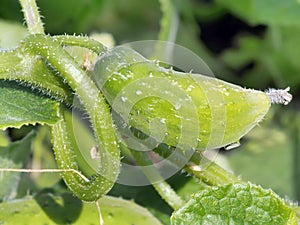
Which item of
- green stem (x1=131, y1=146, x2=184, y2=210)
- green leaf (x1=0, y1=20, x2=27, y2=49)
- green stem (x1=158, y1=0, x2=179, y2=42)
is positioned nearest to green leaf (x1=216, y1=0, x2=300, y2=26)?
green stem (x1=158, y1=0, x2=179, y2=42)

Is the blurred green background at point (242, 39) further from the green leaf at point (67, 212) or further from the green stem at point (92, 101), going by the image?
the green stem at point (92, 101)

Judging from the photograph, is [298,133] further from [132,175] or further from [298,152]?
[132,175]

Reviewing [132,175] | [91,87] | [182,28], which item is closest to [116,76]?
[91,87]

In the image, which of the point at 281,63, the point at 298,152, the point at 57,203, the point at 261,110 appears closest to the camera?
the point at 261,110

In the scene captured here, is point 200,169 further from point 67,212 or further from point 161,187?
point 67,212

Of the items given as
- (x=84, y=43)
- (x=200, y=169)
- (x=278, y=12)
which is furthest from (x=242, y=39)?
(x=84, y=43)

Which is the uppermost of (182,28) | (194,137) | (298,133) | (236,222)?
(194,137)

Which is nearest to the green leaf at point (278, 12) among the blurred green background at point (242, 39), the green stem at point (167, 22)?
the blurred green background at point (242, 39)
